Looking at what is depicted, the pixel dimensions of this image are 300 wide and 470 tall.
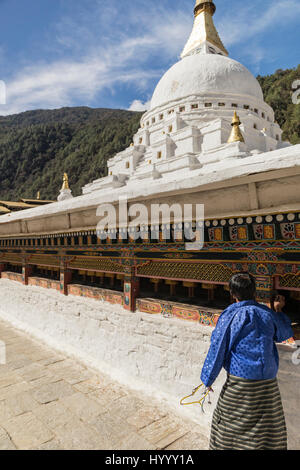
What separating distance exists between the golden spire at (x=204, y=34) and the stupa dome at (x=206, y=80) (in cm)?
289

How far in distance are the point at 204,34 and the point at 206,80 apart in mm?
7344

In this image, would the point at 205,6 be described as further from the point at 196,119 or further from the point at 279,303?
the point at 279,303

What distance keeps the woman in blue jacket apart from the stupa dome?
19.2 meters

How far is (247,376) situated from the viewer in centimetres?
193

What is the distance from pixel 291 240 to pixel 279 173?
68 centimetres

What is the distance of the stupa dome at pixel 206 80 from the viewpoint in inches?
736

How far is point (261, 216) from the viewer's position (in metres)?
2.87

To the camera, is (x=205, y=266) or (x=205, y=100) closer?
(x=205, y=266)

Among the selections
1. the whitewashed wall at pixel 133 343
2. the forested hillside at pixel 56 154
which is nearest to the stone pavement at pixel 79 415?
the whitewashed wall at pixel 133 343

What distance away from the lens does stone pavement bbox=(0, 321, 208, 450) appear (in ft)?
10.3

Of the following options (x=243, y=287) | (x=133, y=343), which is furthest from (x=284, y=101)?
(x=243, y=287)

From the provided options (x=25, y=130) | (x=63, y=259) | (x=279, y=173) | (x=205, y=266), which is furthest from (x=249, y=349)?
(x=25, y=130)

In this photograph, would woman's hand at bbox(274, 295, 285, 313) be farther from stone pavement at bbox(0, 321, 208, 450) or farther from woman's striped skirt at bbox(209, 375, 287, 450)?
stone pavement at bbox(0, 321, 208, 450)
